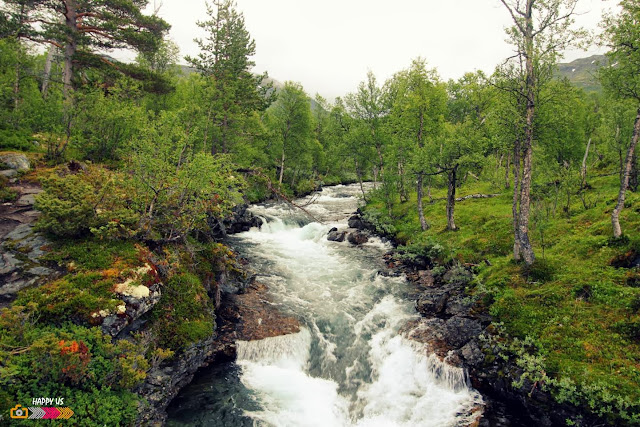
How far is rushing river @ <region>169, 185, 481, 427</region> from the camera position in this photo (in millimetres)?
10578

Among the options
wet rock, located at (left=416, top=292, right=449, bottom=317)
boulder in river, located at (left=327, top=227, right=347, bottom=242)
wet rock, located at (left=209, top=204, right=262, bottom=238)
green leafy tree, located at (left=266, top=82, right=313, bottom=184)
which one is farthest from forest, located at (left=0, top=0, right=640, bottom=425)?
green leafy tree, located at (left=266, top=82, right=313, bottom=184)

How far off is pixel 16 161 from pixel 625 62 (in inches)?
1244

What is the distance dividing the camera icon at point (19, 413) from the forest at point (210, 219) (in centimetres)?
18

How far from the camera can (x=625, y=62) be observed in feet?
47.9

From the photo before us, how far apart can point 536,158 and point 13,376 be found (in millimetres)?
31919

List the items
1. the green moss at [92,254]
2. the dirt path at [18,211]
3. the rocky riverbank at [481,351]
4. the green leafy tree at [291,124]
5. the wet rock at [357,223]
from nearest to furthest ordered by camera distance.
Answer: the rocky riverbank at [481,351], the green moss at [92,254], the dirt path at [18,211], the wet rock at [357,223], the green leafy tree at [291,124]

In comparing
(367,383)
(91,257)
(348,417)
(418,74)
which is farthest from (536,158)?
(91,257)

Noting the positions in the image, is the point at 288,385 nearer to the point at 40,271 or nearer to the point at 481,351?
the point at 481,351

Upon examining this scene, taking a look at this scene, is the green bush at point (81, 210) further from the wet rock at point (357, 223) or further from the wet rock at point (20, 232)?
the wet rock at point (357, 223)

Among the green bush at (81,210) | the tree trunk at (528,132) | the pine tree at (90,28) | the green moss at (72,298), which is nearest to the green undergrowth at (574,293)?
the tree trunk at (528,132)

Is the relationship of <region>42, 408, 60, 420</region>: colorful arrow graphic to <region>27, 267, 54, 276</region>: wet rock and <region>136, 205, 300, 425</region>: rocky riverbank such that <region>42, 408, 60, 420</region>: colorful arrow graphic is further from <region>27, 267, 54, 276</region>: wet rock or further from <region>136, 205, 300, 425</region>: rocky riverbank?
<region>27, 267, 54, 276</region>: wet rock

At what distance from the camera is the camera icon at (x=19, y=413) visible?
20.7 feet

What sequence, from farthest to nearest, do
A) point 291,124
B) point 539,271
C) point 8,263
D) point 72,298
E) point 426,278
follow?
1. point 291,124
2. point 426,278
3. point 539,271
4. point 8,263
5. point 72,298

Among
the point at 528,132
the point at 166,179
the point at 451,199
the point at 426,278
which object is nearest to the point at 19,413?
the point at 166,179
